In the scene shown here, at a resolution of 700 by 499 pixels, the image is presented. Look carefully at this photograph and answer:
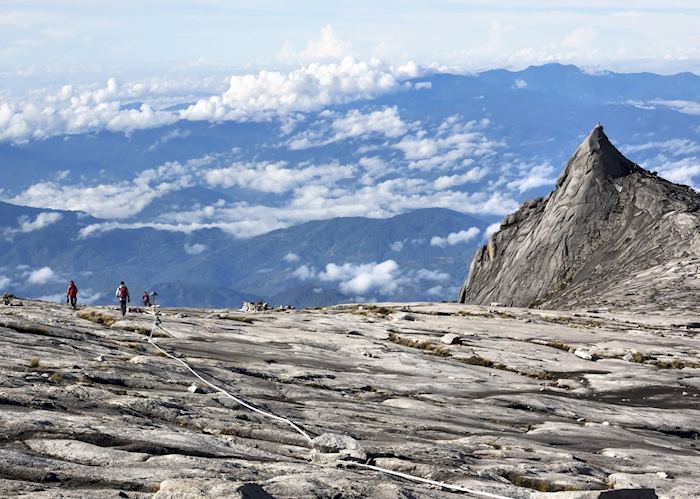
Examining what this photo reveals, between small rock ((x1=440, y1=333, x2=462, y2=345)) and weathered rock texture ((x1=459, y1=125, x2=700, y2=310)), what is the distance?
41341mm

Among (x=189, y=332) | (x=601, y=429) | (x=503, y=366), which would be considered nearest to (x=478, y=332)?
(x=503, y=366)

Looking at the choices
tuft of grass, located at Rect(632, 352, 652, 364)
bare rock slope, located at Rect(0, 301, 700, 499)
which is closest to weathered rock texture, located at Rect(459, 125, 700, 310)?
tuft of grass, located at Rect(632, 352, 652, 364)

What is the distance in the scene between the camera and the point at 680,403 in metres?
44.1

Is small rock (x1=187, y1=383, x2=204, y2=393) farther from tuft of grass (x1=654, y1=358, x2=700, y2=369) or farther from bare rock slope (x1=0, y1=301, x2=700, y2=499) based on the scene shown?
tuft of grass (x1=654, y1=358, x2=700, y2=369)

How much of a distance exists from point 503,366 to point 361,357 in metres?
9.60

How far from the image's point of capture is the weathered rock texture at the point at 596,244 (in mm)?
104062

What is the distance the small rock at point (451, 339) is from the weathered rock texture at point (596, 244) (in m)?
41.3

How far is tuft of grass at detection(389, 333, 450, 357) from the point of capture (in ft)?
178

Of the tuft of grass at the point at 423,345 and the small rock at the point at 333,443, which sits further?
the tuft of grass at the point at 423,345

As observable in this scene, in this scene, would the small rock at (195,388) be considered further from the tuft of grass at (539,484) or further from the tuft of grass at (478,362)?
the tuft of grass at (478,362)

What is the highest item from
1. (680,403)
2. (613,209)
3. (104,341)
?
(613,209)

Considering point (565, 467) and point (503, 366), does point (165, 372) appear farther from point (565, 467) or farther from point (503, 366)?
point (503, 366)

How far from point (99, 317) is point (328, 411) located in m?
26.6

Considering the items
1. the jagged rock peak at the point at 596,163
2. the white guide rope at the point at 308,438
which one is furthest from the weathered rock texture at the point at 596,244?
the white guide rope at the point at 308,438
